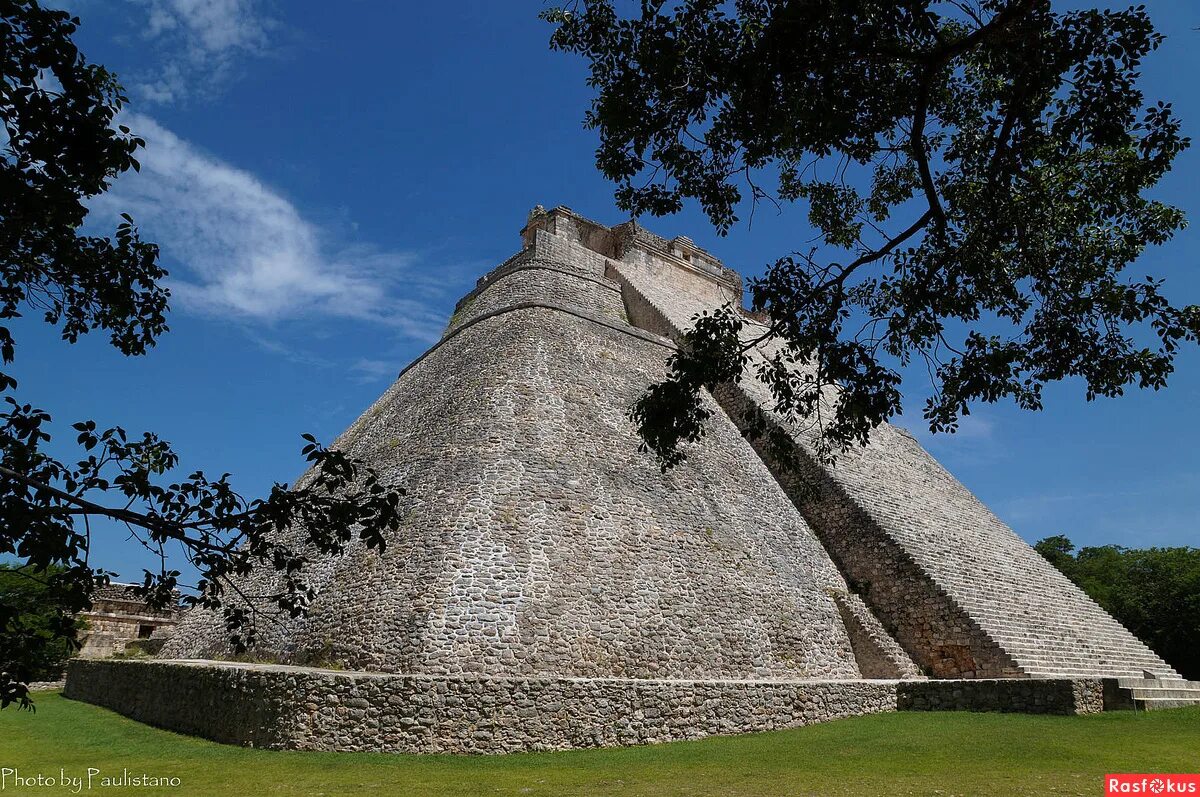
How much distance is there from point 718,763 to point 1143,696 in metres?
7.28

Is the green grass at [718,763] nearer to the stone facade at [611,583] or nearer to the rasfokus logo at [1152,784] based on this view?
the rasfokus logo at [1152,784]

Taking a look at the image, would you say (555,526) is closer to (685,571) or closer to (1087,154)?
(685,571)

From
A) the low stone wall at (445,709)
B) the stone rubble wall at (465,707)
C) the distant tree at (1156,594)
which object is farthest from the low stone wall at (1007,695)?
the distant tree at (1156,594)

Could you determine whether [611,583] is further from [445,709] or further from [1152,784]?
[1152,784]

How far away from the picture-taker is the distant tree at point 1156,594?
2002 cm

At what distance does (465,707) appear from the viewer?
282 inches

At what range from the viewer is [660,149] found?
652 centimetres

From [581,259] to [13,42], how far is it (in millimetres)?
17319

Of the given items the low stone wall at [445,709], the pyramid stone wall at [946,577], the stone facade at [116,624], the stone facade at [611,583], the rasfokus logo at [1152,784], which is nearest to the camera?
the rasfokus logo at [1152,784]

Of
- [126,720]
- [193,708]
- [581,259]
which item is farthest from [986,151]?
[581,259]

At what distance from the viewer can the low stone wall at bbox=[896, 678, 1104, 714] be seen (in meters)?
9.40

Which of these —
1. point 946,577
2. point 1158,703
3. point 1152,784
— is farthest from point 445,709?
point 1158,703

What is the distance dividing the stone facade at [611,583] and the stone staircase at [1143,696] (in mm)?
428

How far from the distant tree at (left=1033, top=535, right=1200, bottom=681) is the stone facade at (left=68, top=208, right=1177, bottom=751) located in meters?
8.85
